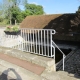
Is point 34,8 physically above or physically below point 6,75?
above

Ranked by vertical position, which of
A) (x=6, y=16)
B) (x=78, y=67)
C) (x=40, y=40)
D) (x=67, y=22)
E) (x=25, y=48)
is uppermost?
(x=6, y=16)

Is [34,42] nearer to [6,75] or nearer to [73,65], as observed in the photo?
[6,75]

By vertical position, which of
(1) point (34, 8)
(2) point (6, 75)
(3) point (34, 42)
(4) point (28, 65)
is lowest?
(2) point (6, 75)

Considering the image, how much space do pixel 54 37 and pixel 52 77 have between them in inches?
303

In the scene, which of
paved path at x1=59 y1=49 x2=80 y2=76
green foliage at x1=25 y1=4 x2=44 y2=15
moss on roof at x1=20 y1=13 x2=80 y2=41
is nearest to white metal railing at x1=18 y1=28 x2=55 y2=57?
paved path at x1=59 y1=49 x2=80 y2=76

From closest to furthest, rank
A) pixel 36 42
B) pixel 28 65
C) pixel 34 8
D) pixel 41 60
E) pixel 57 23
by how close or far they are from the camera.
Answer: pixel 41 60, pixel 28 65, pixel 36 42, pixel 57 23, pixel 34 8

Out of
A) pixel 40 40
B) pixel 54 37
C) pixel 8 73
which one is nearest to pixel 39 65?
pixel 8 73

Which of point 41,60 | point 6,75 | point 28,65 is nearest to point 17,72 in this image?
point 6,75

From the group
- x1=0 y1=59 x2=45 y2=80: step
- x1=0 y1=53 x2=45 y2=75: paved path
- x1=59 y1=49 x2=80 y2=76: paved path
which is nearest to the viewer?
x1=0 y1=59 x2=45 y2=80: step

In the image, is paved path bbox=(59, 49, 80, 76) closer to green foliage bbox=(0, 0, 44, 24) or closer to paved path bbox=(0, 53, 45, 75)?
paved path bbox=(0, 53, 45, 75)

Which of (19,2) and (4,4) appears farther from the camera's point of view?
(19,2)

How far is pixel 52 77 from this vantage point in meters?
3.20

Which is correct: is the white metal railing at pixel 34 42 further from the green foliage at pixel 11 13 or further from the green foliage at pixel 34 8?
the green foliage at pixel 34 8

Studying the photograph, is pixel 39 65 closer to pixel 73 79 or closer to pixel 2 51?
pixel 73 79
